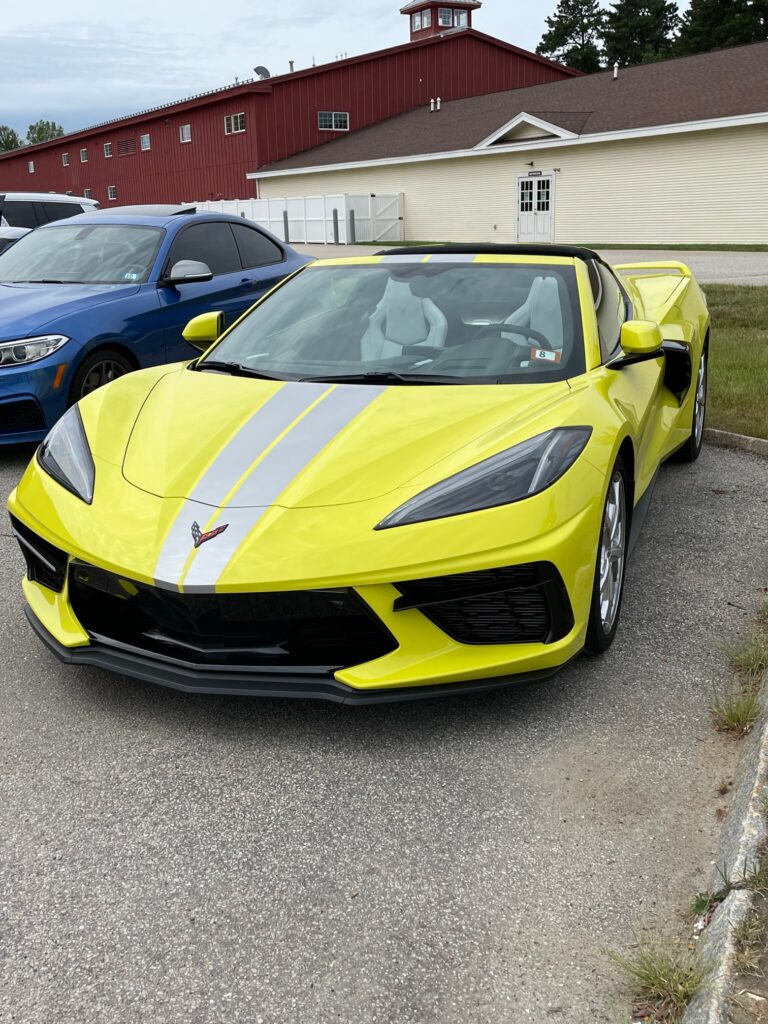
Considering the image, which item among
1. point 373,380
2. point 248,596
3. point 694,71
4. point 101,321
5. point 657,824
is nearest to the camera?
point 657,824

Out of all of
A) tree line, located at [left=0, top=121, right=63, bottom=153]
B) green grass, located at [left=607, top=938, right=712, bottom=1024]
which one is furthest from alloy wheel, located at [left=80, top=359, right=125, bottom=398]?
tree line, located at [left=0, top=121, right=63, bottom=153]

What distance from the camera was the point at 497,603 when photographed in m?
2.79

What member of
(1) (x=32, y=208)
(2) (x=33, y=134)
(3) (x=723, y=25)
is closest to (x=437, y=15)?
(3) (x=723, y=25)

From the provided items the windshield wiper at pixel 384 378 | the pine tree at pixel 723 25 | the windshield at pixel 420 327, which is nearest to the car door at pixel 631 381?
the windshield at pixel 420 327

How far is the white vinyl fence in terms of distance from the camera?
33094 mm

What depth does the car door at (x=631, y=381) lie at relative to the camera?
3700 millimetres

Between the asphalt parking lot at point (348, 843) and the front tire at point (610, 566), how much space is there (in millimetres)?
127

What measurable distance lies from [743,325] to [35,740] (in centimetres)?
874

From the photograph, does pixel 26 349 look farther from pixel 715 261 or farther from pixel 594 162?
pixel 594 162

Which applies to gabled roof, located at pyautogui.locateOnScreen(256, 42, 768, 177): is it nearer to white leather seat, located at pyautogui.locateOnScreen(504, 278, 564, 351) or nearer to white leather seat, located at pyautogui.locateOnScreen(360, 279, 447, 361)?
white leather seat, located at pyautogui.locateOnScreen(504, 278, 564, 351)

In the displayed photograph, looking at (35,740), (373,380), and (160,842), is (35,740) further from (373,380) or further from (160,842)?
(373,380)

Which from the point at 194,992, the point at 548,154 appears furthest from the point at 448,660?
the point at 548,154

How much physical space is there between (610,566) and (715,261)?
1675 centimetres

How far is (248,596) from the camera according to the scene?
2693 mm
